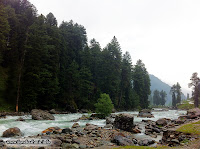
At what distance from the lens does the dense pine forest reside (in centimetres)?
3359

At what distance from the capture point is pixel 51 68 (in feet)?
135

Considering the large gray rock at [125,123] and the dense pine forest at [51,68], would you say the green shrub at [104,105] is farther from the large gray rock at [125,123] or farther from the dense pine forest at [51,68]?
the dense pine forest at [51,68]

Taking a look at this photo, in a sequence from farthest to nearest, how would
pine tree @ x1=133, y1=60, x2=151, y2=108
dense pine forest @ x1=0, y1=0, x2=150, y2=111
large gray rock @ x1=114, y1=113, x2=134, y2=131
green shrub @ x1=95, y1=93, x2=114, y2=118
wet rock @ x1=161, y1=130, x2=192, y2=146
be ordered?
pine tree @ x1=133, y1=60, x2=151, y2=108 < dense pine forest @ x1=0, y1=0, x2=150, y2=111 < green shrub @ x1=95, y1=93, x2=114, y2=118 < large gray rock @ x1=114, y1=113, x2=134, y2=131 < wet rock @ x1=161, y1=130, x2=192, y2=146

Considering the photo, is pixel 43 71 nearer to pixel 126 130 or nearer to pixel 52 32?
pixel 52 32

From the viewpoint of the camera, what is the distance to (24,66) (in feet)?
118

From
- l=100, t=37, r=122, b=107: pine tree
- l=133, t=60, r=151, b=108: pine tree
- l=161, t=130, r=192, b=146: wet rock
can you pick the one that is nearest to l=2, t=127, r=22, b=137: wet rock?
l=161, t=130, r=192, b=146: wet rock

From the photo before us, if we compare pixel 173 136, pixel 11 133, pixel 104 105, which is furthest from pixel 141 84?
pixel 11 133

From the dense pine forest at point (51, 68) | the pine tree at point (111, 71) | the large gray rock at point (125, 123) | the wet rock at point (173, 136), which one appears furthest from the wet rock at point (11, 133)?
the pine tree at point (111, 71)

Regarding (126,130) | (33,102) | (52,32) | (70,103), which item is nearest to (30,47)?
(33,102)

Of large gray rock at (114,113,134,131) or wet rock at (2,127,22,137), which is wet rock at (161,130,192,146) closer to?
large gray rock at (114,113,134,131)

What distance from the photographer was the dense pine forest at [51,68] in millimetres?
33594

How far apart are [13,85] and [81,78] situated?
21873 millimetres

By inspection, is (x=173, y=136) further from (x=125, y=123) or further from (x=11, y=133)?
(x=11, y=133)

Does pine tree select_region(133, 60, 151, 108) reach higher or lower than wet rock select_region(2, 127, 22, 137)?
higher
